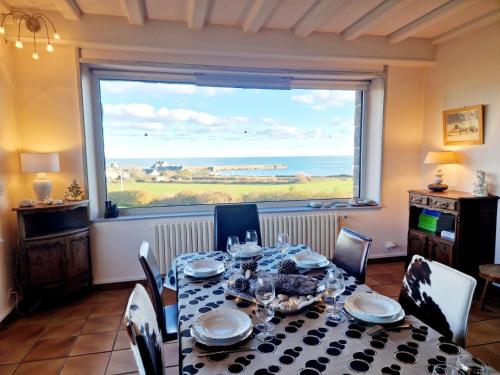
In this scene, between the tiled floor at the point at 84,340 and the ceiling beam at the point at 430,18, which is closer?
the tiled floor at the point at 84,340

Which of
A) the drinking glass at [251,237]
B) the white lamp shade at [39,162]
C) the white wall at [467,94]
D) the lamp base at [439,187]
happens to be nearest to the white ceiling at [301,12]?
the white wall at [467,94]

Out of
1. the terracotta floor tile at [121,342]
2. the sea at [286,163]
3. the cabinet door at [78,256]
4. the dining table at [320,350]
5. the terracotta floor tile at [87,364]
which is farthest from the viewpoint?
the sea at [286,163]

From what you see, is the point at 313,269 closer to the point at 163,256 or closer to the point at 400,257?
the point at 163,256

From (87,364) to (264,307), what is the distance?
5.43 feet

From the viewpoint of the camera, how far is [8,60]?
275 centimetres

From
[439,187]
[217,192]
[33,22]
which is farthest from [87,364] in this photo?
[439,187]

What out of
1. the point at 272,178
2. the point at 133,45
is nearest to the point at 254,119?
the point at 272,178

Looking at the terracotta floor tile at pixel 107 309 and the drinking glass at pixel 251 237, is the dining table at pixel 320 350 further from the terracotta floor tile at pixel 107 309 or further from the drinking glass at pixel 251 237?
the terracotta floor tile at pixel 107 309

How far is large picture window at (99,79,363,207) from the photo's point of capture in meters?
3.46

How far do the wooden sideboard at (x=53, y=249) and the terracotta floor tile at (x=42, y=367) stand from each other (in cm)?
79

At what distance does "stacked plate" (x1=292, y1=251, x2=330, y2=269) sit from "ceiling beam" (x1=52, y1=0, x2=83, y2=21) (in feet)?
9.08

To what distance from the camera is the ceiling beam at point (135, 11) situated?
251cm

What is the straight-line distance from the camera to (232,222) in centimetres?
257

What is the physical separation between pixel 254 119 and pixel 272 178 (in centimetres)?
80
